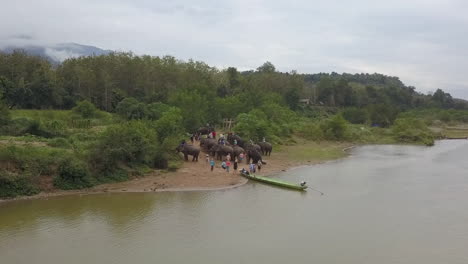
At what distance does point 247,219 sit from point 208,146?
50.7ft

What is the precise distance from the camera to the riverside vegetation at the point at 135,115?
86.8 feet

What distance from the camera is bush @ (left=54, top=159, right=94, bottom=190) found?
2559 centimetres

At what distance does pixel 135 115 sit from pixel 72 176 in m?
19.0

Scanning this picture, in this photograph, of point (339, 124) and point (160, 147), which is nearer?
point (160, 147)

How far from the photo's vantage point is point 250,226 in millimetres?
→ 20516

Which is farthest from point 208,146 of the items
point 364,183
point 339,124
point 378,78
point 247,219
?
point 378,78

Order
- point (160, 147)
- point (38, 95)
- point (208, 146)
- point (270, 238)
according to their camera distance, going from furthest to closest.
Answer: point (38, 95) < point (208, 146) < point (160, 147) < point (270, 238)

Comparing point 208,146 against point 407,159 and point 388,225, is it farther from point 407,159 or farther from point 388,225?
point 407,159

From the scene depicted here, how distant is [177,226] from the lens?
20.4 meters

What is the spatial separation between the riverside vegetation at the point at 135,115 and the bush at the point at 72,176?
0.06 m

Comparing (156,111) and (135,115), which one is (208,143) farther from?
(135,115)

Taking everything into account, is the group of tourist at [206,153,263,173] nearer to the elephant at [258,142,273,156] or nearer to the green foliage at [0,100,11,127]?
the elephant at [258,142,273,156]

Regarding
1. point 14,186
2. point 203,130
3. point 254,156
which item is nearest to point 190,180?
point 254,156

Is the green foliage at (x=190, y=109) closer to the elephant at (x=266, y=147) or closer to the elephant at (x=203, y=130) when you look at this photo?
the elephant at (x=203, y=130)
